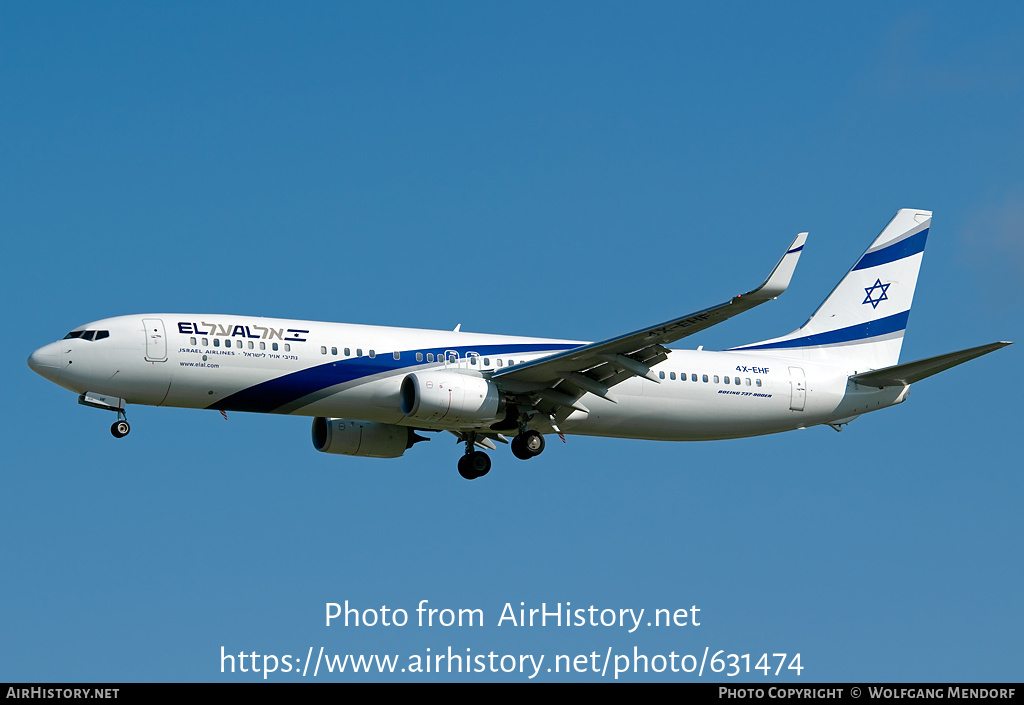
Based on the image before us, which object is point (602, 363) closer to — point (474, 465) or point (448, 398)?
point (448, 398)

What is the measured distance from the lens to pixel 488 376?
130 ft

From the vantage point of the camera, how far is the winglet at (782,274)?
32.7 metres

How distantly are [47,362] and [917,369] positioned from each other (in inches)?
986

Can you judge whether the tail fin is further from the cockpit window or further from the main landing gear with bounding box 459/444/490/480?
the cockpit window

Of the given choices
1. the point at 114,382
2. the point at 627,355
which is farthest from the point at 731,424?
the point at 114,382

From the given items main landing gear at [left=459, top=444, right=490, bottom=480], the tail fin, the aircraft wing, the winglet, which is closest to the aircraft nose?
the aircraft wing

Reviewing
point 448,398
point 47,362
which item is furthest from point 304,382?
point 47,362

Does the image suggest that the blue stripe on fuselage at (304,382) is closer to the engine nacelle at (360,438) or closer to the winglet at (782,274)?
the engine nacelle at (360,438)

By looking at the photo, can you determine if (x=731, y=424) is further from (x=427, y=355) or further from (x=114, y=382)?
(x=114, y=382)
